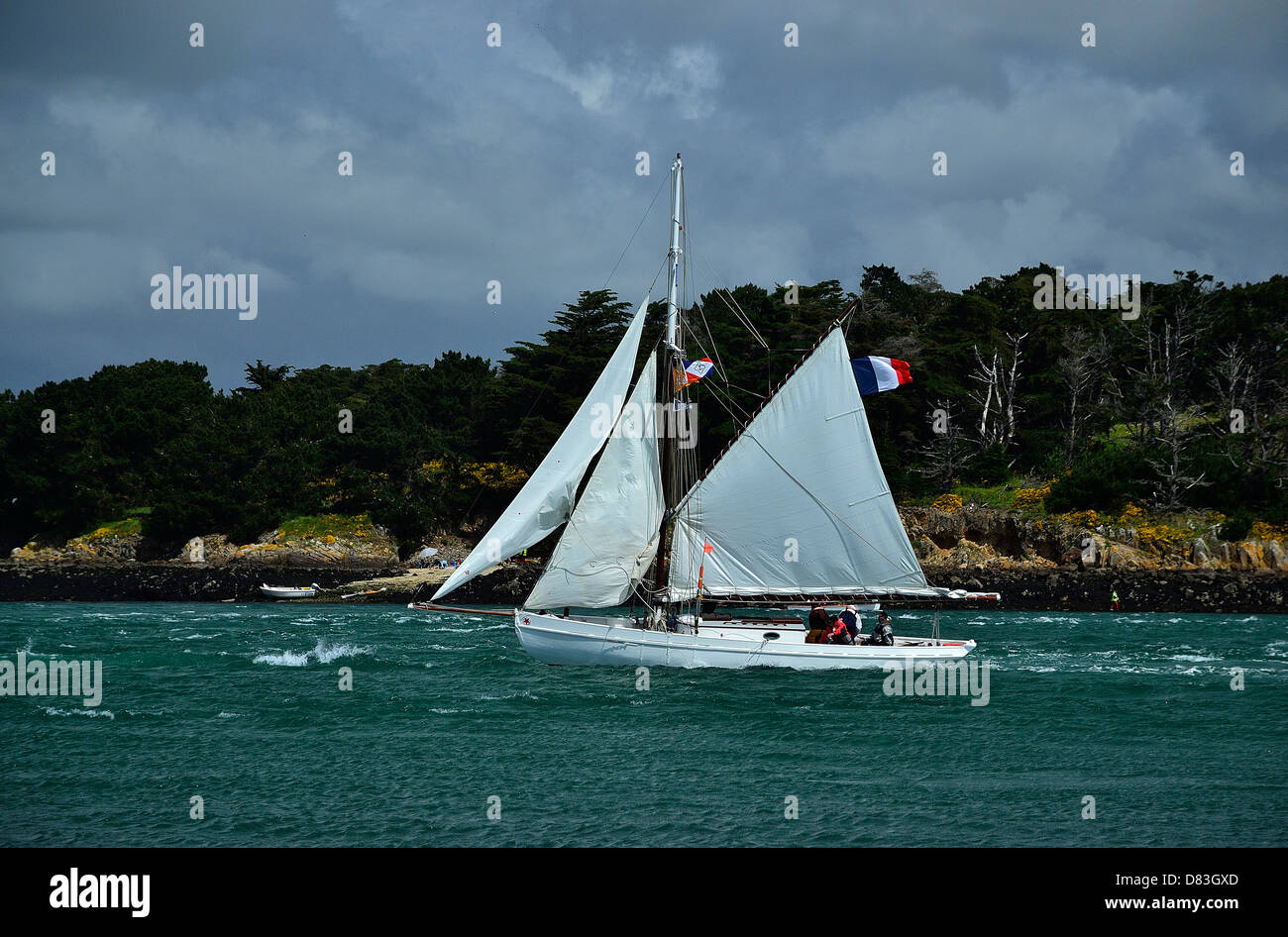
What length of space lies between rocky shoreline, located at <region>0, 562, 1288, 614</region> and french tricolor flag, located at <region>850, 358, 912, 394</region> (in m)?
20.3

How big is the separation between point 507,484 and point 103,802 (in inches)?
2369

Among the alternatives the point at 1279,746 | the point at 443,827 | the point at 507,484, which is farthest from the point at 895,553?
the point at 507,484

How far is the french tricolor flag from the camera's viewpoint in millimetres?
37906

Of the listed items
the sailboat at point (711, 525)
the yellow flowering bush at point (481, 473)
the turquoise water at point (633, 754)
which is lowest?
the turquoise water at point (633, 754)

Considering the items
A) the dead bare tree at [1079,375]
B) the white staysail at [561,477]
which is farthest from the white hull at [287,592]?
the dead bare tree at [1079,375]

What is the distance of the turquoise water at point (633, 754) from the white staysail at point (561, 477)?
4.32 metres

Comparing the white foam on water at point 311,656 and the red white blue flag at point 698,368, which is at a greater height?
the red white blue flag at point 698,368

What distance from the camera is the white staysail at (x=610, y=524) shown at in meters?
36.0

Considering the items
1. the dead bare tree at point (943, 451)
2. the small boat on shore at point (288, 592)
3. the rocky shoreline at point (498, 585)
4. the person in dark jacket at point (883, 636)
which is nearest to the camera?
the person in dark jacket at point (883, 636)

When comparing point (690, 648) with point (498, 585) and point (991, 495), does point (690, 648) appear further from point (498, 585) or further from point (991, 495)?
point (991, 495)

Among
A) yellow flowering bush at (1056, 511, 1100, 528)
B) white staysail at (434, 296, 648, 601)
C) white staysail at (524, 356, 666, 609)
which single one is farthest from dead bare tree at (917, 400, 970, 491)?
white staysail at (434, 296, 648, 601)

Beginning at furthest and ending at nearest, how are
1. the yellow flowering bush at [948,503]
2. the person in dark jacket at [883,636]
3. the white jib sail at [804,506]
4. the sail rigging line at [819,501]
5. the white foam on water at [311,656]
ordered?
1. the yellow flowering bush at [948,503]
2. the white foam on water at [311,656]
3. the sail rigging line at [819,501]
4. the white jib sail at [804,506]
5. the person in dark jacket at [883,636]

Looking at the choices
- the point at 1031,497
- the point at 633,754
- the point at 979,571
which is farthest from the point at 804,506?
the point at 1031,497

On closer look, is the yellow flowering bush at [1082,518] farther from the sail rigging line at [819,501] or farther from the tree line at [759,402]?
the sail rigging line at [819,501]
